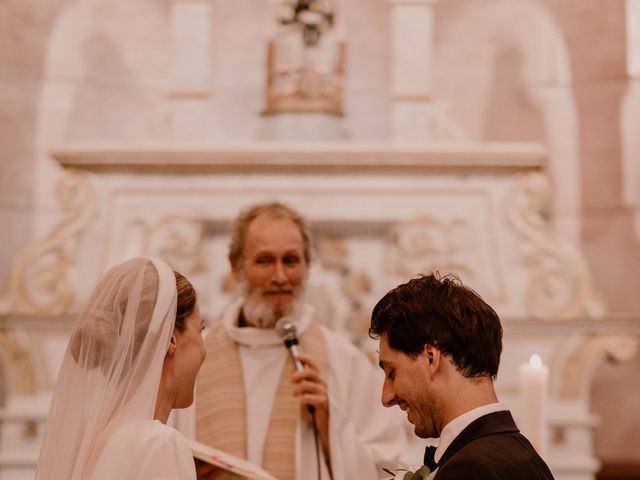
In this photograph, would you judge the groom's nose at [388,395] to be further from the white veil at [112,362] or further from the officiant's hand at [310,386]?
the officiant's hand at [310,386]

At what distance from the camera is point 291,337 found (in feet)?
13.0

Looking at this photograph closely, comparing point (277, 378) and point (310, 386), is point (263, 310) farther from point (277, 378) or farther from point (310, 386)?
point (310, 386)

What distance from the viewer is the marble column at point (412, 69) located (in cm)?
696

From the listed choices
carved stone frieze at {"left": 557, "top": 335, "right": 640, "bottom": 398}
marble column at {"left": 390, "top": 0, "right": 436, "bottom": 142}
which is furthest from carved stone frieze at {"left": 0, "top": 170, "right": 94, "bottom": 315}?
carved stone frieze at {"left": 557, "top": 335, "right": 640, "bottom": 398}

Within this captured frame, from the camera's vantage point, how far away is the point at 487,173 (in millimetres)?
6367

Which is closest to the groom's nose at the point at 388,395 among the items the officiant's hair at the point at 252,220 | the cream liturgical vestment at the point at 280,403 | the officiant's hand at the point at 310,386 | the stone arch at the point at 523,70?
the officiant's hand at the point at 310,386

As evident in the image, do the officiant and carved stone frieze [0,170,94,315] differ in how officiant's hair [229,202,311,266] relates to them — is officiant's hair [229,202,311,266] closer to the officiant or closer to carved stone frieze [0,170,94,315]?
the officiant

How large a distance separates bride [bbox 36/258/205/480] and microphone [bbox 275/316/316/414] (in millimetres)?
977

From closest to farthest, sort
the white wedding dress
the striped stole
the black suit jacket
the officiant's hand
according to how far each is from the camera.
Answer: the black suit jacket < the white wedding dress < the officiant's hand < the striped stole

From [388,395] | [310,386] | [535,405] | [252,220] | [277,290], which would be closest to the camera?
[388,395]

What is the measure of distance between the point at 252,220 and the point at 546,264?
99.6 inches

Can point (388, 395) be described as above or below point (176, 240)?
below

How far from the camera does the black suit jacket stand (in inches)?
90.9

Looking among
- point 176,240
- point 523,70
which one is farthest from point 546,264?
point 176,240
